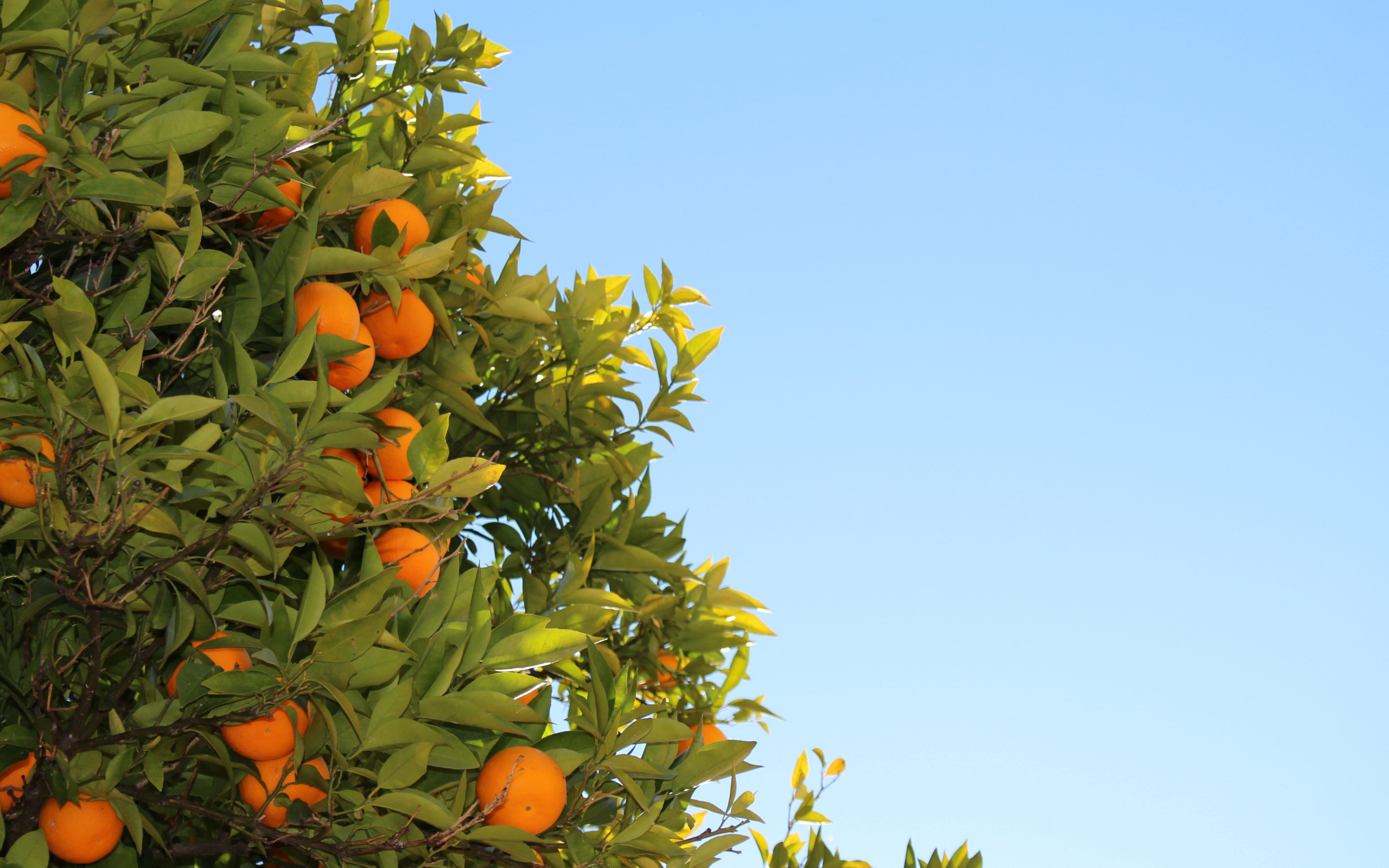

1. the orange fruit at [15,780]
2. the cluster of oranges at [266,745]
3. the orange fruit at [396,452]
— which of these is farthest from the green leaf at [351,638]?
the orange fruit at [15,780]

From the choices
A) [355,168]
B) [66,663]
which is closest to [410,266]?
[355,168]

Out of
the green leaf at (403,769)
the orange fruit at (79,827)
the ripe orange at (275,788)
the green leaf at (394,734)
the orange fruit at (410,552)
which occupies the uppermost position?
the orange fruit at (410,552)

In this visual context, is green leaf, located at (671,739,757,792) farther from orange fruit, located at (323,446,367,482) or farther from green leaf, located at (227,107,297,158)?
green leaf, located at (227,107,297,158)

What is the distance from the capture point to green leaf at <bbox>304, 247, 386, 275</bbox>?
5.48 feet

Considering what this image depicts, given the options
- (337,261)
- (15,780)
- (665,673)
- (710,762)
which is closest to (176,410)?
(337,261)

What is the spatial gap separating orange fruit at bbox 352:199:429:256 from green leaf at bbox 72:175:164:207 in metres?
0.45

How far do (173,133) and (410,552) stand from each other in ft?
2.40

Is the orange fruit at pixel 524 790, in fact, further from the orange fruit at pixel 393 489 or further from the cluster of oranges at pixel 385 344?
the orange fruit at pixel 393 489

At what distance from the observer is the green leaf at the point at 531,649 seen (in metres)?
1.61

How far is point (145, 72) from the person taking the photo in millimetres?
1568

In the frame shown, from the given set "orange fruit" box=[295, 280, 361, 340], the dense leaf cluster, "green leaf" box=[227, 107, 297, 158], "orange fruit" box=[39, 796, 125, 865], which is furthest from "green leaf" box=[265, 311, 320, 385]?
"orange fruit" box=[39, 796, 125, 865]

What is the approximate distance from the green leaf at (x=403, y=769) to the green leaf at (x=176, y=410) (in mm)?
536

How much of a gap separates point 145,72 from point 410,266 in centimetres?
47

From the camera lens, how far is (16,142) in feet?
4.65
